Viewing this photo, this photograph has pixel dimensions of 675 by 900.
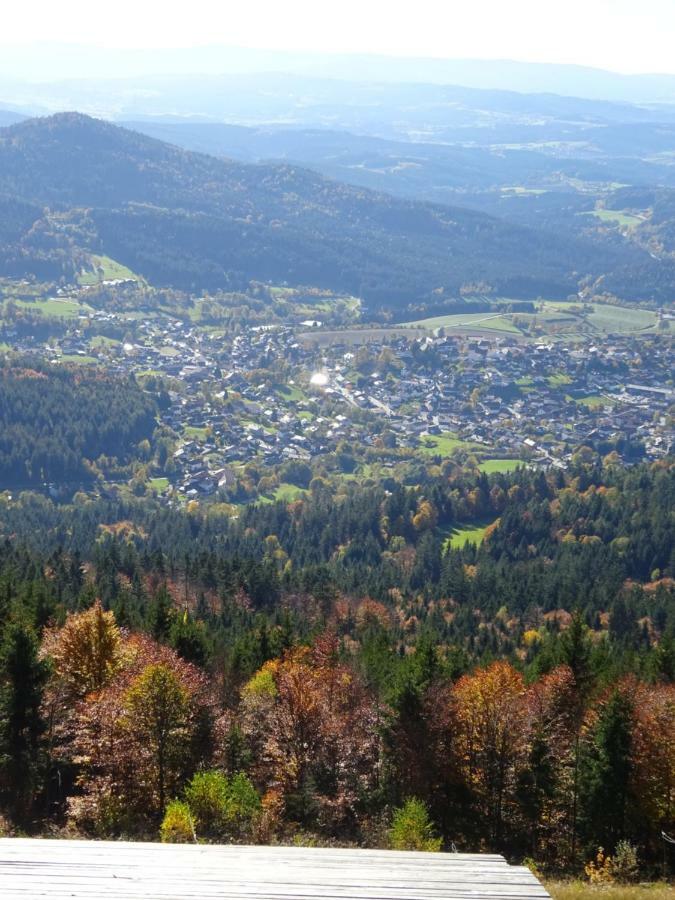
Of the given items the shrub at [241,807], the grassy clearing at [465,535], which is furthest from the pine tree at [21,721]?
the grassy clearing at [465,535]

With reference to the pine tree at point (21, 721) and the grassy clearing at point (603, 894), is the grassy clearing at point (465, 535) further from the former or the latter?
the grassy clearing at point (603, 894)

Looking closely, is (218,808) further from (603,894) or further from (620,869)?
(603,894)

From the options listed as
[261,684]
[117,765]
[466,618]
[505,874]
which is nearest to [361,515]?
[466,618]

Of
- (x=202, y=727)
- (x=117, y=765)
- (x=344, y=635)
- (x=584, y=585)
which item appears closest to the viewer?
(x=117, y=765)

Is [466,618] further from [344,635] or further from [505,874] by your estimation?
[505,874]

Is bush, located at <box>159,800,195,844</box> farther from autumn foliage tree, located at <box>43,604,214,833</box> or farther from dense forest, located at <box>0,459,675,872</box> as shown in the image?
autumn foliage tree, located at <box>43,604,214,833</box>

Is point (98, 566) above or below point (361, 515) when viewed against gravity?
above
